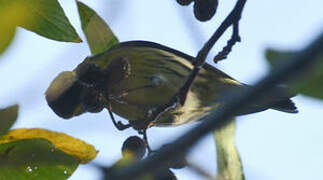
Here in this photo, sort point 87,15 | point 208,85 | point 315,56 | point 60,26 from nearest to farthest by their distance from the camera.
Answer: point 315,56, point 60,26, point 87,15, point 208,85

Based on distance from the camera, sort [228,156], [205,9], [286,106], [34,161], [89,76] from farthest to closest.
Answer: [286,106], [89,76], [205,9], [34,161], [228,156]

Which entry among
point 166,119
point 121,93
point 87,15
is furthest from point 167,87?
point 87,15

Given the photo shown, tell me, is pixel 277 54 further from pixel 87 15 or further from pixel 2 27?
pixel 87 15

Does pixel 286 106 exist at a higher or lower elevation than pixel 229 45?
lower

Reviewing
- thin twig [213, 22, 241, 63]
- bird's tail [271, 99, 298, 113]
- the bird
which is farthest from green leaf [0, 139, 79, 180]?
bird's tail [271, 99, 298, 113]

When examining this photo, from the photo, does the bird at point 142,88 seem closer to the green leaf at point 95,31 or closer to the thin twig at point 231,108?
the green leaf at point 95,31

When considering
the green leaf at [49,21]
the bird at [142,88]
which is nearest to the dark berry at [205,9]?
the bird at [142,88]

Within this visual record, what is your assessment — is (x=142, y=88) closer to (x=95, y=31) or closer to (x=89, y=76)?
(x=95, y=31)

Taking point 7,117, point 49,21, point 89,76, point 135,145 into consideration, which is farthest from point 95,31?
point 7,117
